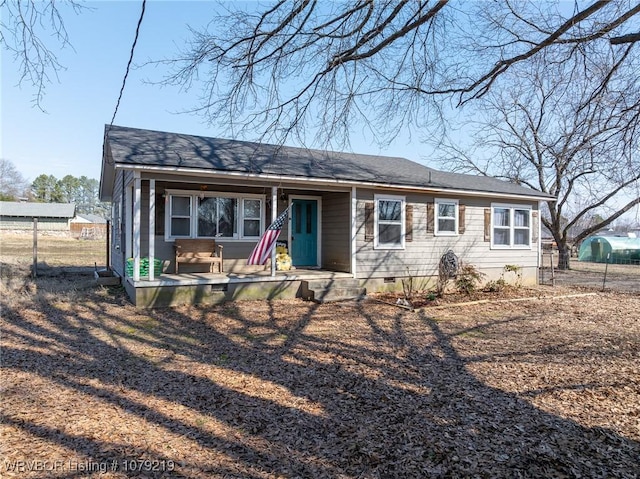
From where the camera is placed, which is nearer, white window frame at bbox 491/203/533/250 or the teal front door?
the teal front door

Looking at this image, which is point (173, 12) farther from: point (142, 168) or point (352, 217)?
point (352, 217)

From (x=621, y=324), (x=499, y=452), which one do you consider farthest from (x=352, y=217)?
(x=499, y=452)

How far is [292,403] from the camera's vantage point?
4289mm

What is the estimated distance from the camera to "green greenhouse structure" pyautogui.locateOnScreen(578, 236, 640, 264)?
92.3ft

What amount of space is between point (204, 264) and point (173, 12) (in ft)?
20.8

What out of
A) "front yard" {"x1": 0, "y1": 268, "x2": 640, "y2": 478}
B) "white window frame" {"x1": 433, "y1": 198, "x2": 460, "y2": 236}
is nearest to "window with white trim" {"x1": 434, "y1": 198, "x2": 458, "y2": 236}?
"white window frame" {"x1": 433, "y1": 198, "x2": 460, "y2": 236}

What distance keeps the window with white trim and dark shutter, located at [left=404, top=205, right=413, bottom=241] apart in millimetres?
892

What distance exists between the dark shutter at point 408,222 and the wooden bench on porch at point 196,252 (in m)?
5.04

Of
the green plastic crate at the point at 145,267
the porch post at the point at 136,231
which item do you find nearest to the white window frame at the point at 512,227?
the green plastic crate at the point at 145,267

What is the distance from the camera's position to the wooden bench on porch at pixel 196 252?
10211mm

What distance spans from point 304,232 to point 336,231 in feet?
3.78

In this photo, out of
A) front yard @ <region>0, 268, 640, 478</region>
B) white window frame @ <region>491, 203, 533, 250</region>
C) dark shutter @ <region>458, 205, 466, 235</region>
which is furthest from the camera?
white window frame @ <region>491, 203, 533, 250</region>

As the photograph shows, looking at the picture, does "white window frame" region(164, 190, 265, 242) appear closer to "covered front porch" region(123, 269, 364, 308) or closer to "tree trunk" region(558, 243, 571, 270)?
"covered front porch" region(123, 269, 364, 308)

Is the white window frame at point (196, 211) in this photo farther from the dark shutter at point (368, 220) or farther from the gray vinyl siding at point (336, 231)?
the dark shutter at point (368, 220)
